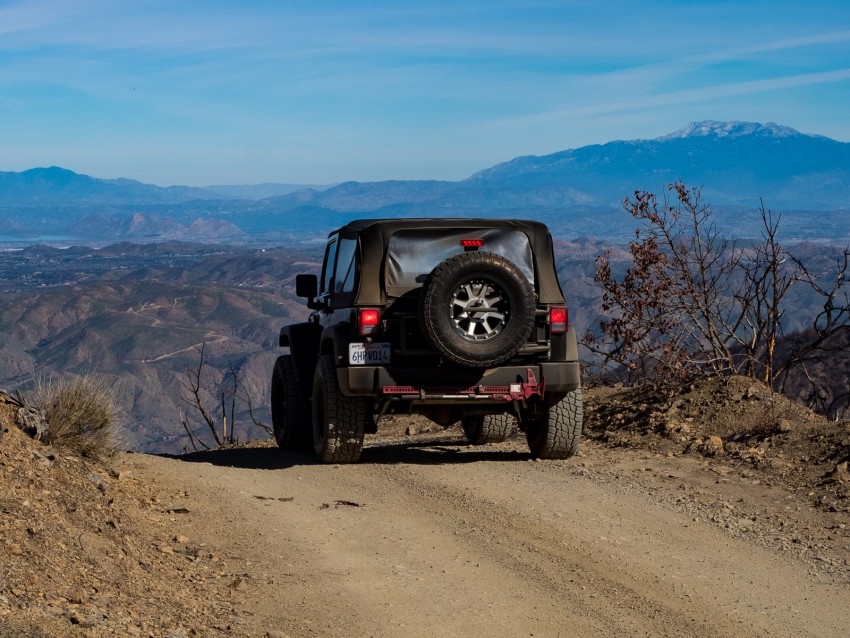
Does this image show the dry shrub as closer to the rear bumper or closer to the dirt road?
the dirt road

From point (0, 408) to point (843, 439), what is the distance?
22.5ft

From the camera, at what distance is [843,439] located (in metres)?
9.88

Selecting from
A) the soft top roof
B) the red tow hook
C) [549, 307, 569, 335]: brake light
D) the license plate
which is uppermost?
the soft top roof

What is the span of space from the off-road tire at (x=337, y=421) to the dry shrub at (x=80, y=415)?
1.85m

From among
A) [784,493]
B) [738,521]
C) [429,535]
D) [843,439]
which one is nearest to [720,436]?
[843,439]

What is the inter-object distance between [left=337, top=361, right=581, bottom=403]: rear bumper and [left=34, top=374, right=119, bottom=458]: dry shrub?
1991mm

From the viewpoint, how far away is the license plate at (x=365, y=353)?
32.3ft

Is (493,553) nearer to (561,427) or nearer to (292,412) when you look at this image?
(561,427)

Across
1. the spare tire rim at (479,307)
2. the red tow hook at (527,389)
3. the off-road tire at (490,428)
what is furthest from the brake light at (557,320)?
the off-road tire at (490,428)

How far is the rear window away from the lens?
10.1 m

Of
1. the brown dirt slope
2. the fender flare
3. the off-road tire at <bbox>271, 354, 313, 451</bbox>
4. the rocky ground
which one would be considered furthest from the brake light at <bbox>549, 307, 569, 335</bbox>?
the brown dirt slope

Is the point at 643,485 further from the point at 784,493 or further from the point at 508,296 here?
the point at 508,296

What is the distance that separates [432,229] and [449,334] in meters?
1.19

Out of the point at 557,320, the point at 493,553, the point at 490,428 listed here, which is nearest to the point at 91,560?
the point at 493,553
